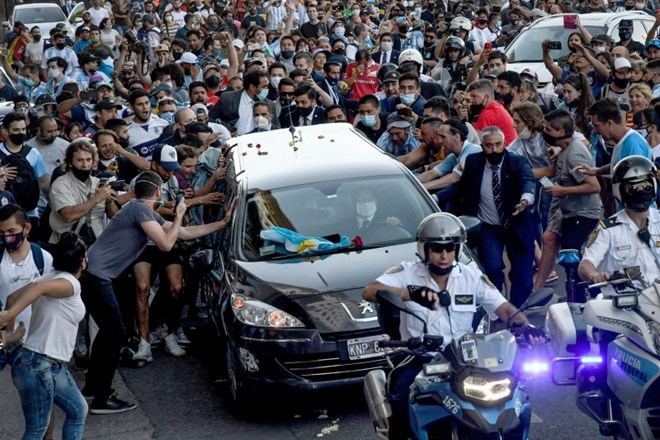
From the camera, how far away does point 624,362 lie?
605cm

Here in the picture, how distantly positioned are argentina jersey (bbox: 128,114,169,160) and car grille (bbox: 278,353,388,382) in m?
5.96

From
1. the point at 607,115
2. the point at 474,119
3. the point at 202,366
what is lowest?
the point at 202,366

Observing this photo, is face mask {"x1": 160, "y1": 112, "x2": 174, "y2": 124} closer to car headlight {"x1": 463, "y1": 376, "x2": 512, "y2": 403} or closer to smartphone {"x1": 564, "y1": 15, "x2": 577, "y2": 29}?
smartphone {"x1": 564, "y1": 15, "x2": 577, "y2": 29}

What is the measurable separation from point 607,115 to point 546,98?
4786 mm

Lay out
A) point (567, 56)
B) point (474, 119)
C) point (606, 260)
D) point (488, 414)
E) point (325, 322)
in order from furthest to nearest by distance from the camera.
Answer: point (567, 56) → point (474, 119) → point (325, 322) → point (606, 260) → point (488, 414)

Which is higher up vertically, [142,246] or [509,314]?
[509,314]

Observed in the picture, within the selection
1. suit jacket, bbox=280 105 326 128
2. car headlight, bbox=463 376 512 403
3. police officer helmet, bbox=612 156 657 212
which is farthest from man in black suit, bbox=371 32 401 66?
car headlight, bbox=463 376 512 403

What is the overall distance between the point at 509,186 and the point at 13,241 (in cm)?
418

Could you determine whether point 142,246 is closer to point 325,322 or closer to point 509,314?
point 325,322

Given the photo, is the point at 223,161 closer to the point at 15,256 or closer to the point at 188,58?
the point at 15,256

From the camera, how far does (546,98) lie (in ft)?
48.2

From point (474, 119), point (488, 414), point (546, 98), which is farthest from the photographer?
point (546, 98)

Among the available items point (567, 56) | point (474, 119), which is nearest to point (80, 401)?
point (474, 119)

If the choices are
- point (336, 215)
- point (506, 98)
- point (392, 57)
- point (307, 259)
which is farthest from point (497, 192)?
point (392, 57)
